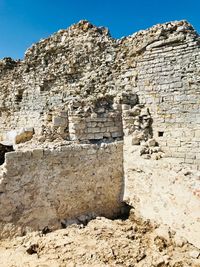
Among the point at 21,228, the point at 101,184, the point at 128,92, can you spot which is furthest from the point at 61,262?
the point at 128,92

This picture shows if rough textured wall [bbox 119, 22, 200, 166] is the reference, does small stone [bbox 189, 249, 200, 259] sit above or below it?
below

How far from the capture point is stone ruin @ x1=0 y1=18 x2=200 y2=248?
5.96m

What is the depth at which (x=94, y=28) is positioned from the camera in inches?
351

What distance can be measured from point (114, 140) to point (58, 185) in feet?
6.21

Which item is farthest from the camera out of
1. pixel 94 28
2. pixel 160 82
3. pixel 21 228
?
pixel 94 28

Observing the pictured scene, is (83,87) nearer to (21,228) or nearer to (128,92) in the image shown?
(128,92)

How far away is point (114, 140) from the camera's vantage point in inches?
290

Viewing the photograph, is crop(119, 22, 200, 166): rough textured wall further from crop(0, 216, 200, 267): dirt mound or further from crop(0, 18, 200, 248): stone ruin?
crop(0, 216, 200, 267): dirt mound

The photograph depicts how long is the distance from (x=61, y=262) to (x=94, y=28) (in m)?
6.80

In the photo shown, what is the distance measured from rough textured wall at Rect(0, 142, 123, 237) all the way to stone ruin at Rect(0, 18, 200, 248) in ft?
0.07

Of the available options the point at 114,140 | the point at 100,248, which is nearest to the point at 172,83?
the point at 114,140

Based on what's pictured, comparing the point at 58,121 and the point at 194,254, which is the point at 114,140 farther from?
the point at 194,254

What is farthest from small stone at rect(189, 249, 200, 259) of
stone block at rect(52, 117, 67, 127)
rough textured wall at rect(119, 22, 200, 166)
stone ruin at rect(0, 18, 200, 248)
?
stone block at rect(52, 117, 67, 127)

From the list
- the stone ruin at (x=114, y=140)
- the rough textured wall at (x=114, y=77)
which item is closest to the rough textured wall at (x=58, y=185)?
the stone ruin at (x=114, y=140)
